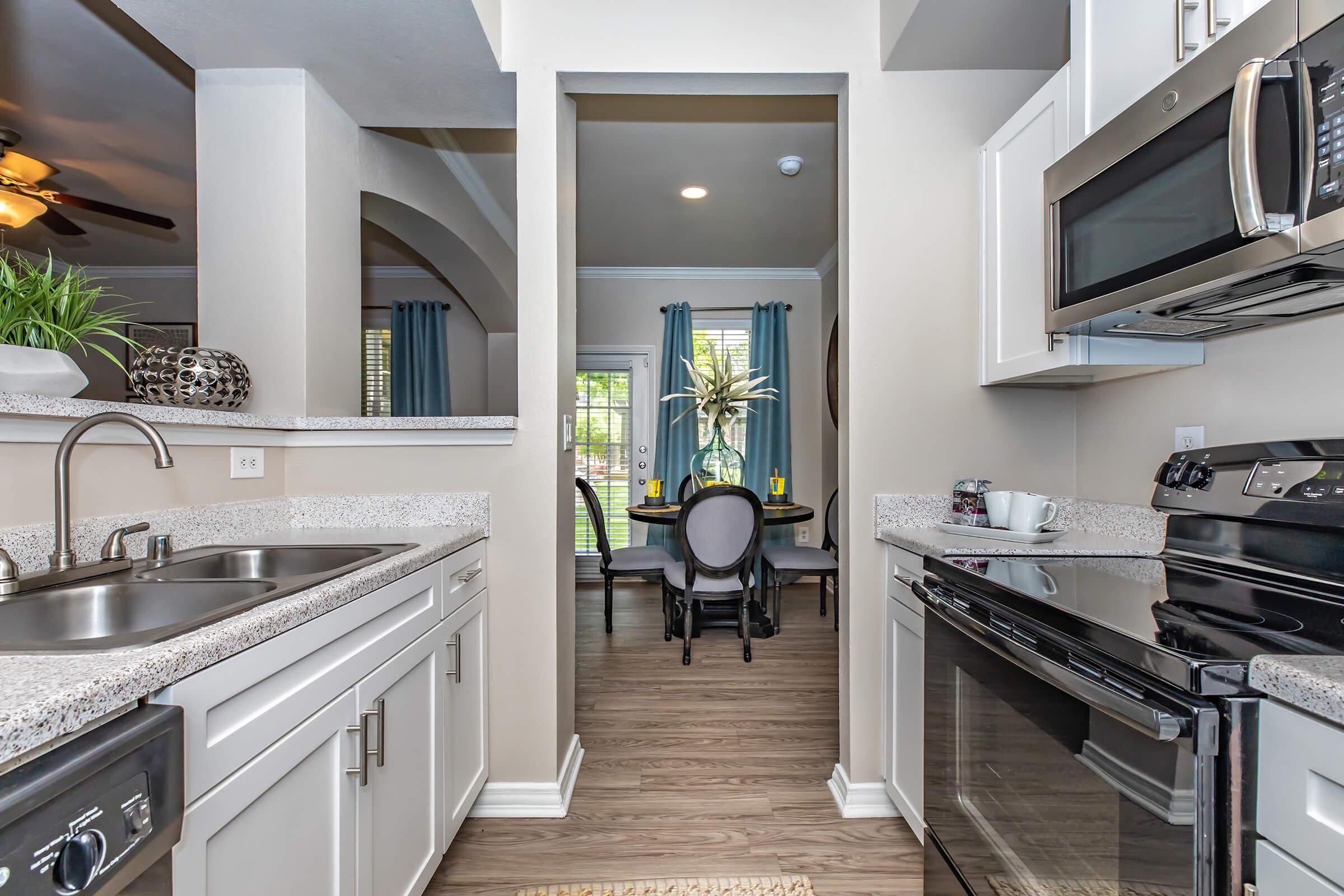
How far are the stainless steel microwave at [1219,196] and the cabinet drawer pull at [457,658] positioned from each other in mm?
1694

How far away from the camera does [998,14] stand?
70.1 inches

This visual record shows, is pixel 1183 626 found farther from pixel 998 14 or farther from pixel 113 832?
pixel 998 14

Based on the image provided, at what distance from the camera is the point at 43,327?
121cm

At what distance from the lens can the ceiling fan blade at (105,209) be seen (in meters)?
2.84

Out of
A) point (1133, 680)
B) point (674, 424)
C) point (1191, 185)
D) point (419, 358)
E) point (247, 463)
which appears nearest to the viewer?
point (1133, 680)

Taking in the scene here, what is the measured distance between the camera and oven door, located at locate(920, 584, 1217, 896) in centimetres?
77

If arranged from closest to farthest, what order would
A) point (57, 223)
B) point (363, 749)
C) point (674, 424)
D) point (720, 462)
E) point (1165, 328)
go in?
point (363, 749) < point (1165, 328) < point (57, 223) < point (720, 462) < point (674, 424)

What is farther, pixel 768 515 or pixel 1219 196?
pixel 768 515

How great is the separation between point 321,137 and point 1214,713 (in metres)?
2.60

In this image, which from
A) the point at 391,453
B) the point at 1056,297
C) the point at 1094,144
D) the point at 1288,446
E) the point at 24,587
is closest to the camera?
the point at 24,587

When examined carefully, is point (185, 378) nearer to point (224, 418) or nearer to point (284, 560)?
point (224, 418)

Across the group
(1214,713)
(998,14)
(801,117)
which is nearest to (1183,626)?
(1214,713)

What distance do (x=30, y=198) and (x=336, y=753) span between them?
3448 millimetres

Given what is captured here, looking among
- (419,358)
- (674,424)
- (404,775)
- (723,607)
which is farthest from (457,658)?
(419,358)
